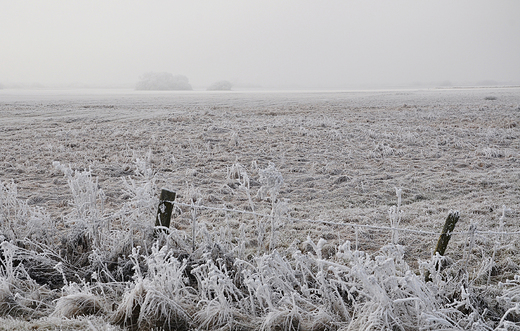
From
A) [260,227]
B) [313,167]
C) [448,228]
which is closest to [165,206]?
[260,227]

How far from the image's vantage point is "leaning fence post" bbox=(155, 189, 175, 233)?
14.4ft

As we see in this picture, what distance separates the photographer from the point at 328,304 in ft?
11.4

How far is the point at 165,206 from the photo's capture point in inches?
174

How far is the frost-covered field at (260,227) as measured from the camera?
3334mm

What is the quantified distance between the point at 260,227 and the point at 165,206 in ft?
3.84

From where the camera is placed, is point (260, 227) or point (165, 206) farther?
point (260, 227)

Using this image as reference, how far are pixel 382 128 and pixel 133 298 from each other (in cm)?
1405

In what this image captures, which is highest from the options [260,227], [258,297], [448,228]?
[448,228]

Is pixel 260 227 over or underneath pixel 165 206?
underneath

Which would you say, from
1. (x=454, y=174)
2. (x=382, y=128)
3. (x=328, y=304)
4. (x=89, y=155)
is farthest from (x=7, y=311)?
(x=382, y=128)

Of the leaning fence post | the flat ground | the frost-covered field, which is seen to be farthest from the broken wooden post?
the leaning fence post

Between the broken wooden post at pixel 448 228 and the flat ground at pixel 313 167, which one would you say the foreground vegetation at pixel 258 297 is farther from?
the flat ground at pixel 313 167

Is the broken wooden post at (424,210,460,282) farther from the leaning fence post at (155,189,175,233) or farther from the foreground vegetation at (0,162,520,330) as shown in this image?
the leaning fence post at (155,189,175,233)

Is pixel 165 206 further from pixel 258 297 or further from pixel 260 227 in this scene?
pixel 258 297
